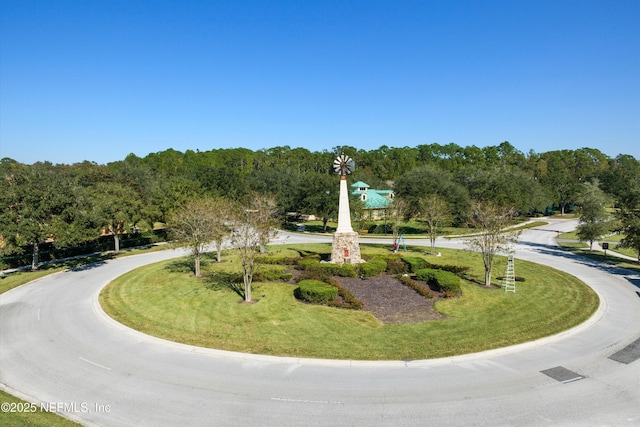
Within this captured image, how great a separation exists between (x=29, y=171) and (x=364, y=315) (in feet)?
108

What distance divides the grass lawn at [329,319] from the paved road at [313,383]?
869mm

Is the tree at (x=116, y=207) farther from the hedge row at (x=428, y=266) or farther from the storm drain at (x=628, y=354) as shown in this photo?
the storm drain at (x=628, y=354)

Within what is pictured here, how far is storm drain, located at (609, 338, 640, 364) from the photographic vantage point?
15656 mm

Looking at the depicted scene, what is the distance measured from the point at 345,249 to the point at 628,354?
2073cm

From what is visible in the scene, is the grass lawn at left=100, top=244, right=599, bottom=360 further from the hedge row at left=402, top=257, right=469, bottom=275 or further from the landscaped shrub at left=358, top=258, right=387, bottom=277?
the landscaped shrub at left=358, top=258, right=387, bottom=277

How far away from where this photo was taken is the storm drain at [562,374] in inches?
549

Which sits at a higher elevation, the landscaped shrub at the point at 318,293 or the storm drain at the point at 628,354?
the landscaped shrub at the point at 318,293

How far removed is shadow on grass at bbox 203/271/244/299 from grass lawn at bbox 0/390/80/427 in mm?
13159

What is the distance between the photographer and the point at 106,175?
73.4 m

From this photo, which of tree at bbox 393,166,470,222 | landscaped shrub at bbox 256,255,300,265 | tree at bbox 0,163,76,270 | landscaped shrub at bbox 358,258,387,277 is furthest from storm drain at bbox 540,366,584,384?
tree at bbox 393,166,470,222

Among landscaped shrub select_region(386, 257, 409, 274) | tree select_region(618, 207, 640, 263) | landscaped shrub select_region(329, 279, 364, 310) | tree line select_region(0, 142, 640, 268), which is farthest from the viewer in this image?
tree line select_region(0, 142, 640, 268)

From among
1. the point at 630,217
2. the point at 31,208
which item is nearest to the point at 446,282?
the point at 630,217

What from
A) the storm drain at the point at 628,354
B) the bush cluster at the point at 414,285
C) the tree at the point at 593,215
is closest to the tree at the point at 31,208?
the bush cluster at the point at 414,285

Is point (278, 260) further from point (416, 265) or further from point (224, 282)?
point (416, 265)
